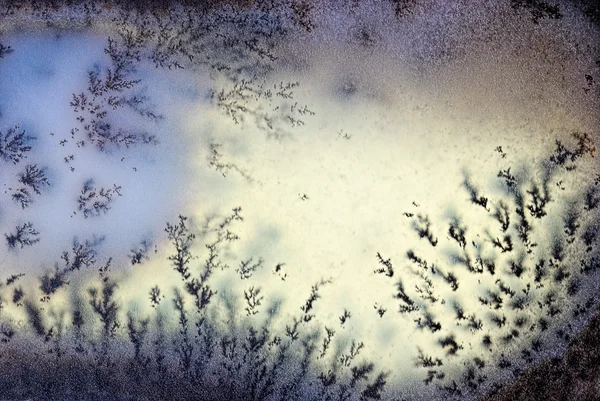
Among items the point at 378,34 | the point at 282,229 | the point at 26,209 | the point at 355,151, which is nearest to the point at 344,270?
the point at 282,229

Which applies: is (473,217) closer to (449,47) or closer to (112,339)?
(449,47)

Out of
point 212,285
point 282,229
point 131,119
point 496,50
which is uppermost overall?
point 496,50

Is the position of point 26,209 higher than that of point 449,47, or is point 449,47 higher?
point 449,47

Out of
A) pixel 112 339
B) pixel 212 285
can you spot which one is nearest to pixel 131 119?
pixel 212 285

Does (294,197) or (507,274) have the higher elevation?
(294,197)

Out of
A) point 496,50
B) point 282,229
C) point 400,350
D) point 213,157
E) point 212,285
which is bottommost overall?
point 400,350

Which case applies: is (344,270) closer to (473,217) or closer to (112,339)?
(473,217)
